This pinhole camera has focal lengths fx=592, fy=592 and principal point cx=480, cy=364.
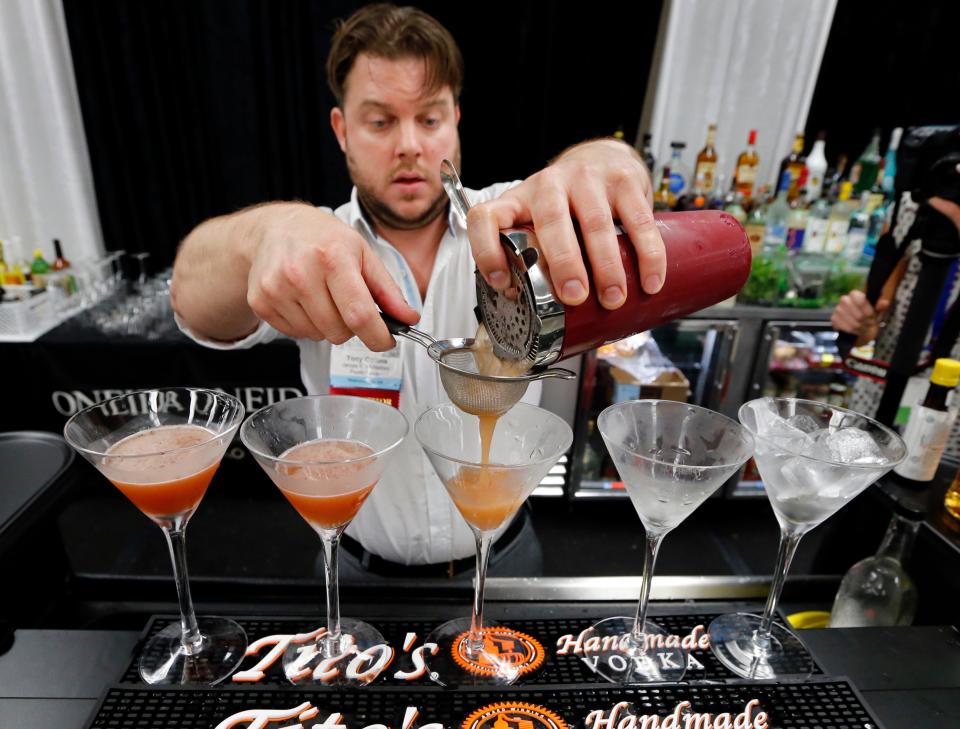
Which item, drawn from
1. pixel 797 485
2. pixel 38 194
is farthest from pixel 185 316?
pixel 38 194

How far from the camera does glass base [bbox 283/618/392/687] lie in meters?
0.85

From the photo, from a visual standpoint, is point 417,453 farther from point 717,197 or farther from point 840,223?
point 840,223

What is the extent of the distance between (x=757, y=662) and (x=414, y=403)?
3.46 feet

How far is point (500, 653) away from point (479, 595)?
0.31 ft

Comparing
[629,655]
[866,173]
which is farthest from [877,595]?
[866,173]

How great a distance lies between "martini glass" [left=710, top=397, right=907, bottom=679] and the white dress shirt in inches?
32.7

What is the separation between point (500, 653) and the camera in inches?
36.1

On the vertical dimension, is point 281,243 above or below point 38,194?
above

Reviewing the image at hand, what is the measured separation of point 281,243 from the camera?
98cm

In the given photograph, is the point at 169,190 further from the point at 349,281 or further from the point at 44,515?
the point at 349,281

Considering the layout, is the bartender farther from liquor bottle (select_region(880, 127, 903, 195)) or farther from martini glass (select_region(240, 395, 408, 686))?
liquor bottle (select_region(880, 127, 903, 195))

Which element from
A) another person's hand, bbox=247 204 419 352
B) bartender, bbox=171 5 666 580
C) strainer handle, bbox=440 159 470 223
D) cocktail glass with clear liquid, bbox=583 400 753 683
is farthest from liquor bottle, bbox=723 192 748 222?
another person's hand, bbox=247 204 419 352

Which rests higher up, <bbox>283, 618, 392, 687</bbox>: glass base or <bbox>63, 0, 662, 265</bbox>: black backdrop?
<bbox>63, 0, 662, 265</bbox>: black backdrop

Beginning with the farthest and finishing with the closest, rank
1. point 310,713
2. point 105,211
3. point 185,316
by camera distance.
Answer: point 105,211, point 185,316, point 310,713
